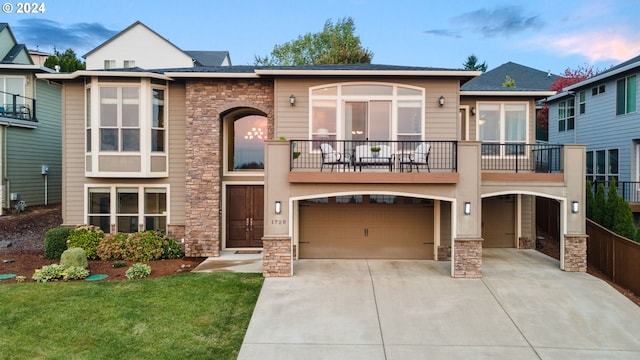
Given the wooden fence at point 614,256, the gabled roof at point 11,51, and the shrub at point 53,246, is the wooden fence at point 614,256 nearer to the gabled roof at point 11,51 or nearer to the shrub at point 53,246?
the shrub at point 53,246

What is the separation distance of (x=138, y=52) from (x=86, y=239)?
21.7 metres

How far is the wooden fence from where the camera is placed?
9.53 meters

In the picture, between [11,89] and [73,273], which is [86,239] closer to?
[73,273]

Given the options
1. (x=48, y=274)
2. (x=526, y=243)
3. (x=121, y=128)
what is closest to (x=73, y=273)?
(x=48, y=274)

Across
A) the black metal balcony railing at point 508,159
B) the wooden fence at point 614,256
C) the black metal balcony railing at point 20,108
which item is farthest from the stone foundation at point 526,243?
the black metal balcony railing at point 20,108

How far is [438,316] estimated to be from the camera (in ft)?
25.9

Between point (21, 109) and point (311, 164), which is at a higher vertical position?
point (21, 109)

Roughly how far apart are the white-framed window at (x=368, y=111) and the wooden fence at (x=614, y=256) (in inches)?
226

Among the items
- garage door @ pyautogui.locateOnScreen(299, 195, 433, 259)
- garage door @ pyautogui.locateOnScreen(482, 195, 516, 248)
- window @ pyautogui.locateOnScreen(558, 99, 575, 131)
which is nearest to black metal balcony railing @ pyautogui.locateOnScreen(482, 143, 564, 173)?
garage door @ pyautogui.locateOnScreen(482, 195, 516, 248)

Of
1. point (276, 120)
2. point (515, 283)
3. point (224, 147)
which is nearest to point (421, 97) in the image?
point (276, 120)

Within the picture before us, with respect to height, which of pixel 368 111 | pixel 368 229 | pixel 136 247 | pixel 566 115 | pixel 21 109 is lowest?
pixel 136 247

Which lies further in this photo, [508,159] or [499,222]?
[499,222]

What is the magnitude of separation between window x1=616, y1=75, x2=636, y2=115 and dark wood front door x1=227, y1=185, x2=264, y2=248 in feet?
48.2

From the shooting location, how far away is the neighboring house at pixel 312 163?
33.6 ft
